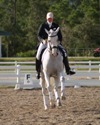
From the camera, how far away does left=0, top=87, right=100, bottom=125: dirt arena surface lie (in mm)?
9789

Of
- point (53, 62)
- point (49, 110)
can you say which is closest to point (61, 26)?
point (53, 62)

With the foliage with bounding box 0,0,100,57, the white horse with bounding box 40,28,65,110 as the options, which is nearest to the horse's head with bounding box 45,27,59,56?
the white horse with bounding box 40,28,65,110

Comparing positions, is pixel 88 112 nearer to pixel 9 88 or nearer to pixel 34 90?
pixel 34 90

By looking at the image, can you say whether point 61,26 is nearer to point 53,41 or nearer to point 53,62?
point 53,62

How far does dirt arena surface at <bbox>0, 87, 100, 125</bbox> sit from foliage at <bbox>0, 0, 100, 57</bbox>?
38.6 metres

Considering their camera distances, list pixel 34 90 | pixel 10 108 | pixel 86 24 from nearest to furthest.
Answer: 1. pixel 10 108
2. pixel 34 90
3. pixel 86 24

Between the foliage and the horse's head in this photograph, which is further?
the foliage

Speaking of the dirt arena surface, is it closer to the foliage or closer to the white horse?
the white horse

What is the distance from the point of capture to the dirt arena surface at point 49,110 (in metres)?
9.79

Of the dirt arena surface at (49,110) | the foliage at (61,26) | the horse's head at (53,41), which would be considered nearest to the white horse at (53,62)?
the horse's head at (53,41)

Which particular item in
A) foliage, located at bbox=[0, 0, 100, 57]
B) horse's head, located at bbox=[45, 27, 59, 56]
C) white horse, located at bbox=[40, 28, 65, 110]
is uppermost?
horse's head, located at bbox=[45, 27, 59, 56]

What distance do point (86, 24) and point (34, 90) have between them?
38.4 metres

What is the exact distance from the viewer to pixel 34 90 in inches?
704

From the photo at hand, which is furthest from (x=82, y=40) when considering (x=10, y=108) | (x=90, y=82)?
(x=10, y=108)
